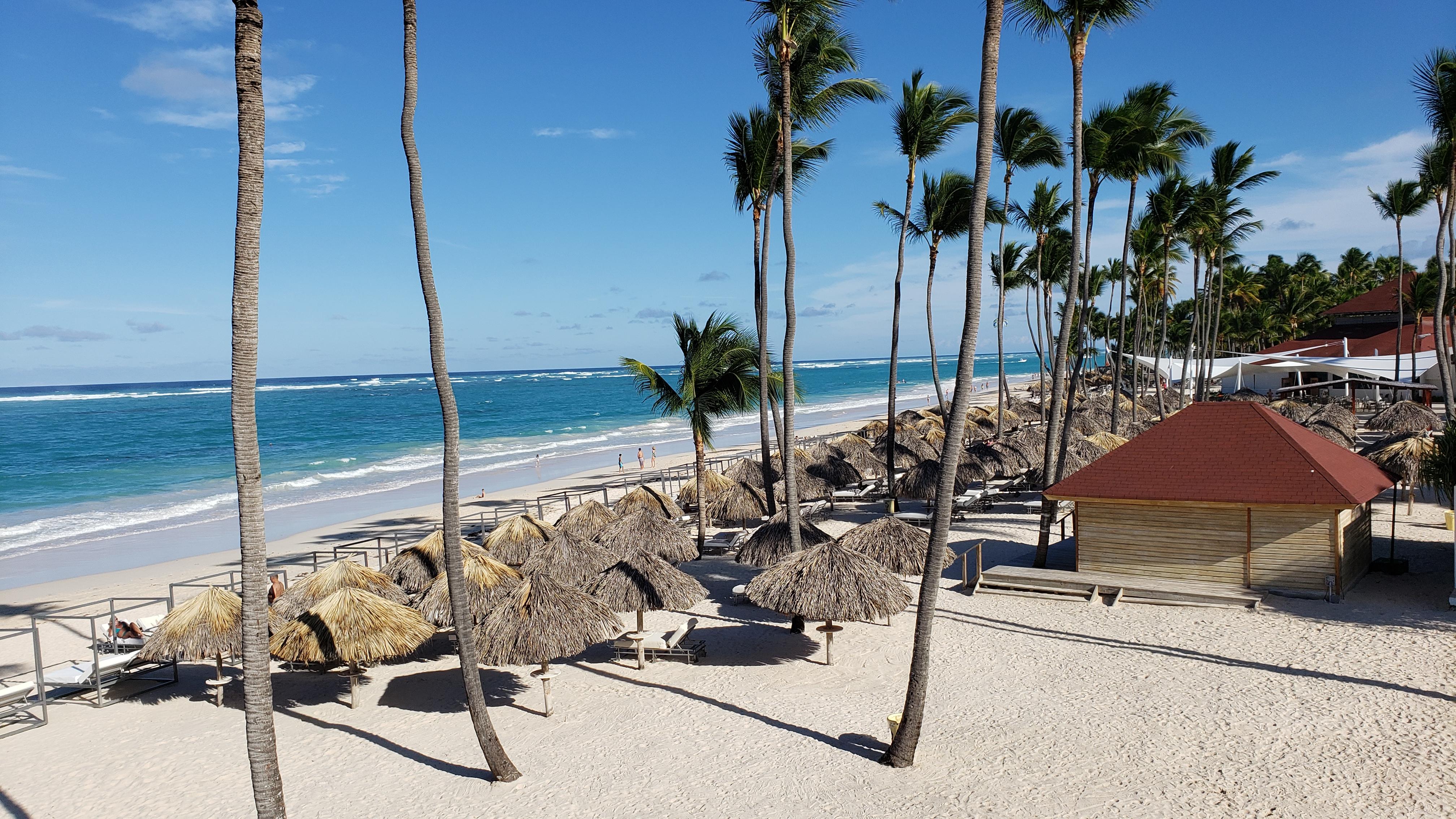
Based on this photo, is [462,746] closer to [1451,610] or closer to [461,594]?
[461,594]

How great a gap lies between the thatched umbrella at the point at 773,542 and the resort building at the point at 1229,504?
178 inches

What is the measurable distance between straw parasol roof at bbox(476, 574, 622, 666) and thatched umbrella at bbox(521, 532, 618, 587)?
8.04ft

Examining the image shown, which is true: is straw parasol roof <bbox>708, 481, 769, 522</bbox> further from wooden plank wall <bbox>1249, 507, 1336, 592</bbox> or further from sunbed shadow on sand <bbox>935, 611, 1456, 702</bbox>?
wooden plank wall <bbox>1249, 507, 1336, 592</bbox>

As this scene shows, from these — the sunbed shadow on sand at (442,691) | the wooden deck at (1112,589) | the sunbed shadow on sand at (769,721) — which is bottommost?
the sunbed shadow on sand at (442,691)

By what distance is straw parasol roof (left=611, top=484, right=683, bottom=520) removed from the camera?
786 inches

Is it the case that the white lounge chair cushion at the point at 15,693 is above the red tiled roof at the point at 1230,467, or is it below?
below

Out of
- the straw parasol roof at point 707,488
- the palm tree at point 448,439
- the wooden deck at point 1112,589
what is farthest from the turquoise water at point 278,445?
the wooden deck at point 1112,589

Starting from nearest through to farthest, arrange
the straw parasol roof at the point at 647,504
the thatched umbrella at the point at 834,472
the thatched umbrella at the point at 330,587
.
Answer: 1. the thatched umbrella at the point at 330,587
2. the straw parasol roof at the point at 647,504
3. the thatched umbrella at the point at 834,472

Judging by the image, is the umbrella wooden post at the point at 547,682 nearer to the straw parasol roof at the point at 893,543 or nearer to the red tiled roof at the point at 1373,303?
the straw parasol roof at the point at 893,543

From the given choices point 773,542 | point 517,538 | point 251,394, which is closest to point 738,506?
point 773,542

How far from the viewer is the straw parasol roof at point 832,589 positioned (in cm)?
1174

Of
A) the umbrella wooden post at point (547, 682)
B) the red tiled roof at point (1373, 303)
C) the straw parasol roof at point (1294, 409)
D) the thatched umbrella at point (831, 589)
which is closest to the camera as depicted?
the umbrella wooden post at point (547, 682)

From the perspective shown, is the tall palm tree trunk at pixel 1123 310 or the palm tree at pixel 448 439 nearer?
the palm tree at pixel 448 439

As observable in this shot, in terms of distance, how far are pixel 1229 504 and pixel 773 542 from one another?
7559 mm
